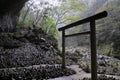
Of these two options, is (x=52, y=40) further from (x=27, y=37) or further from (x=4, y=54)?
(x=4, y=54)

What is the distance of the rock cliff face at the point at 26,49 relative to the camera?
5.88 m

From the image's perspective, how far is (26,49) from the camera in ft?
24.9

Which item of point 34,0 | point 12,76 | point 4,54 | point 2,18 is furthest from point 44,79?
point 34,0

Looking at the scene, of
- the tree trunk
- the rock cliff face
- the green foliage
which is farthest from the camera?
the green foliage

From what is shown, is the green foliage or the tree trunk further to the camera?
the green foliage

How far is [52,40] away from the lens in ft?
33.4

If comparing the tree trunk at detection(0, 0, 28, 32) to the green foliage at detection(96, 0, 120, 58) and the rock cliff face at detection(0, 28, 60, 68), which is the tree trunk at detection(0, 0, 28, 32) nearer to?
the rock cliff face at detection(0, 28, 60, 68)

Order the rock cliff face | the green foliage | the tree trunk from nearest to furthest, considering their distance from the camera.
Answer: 1. the rock cliff face
2. the tree trunk
3. the green foliage

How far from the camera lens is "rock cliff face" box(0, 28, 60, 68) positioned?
5883 millimetres

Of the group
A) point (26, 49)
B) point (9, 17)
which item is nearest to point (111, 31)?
point (26, 49)

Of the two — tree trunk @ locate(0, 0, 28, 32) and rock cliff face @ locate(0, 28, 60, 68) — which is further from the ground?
tree trunk @ locate(0, 0, 28, 32)

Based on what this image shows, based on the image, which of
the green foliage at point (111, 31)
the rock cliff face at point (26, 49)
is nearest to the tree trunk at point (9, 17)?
the rock cliff face at point (26, 49)

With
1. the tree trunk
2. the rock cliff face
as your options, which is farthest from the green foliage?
the tree trunk

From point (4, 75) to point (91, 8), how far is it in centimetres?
2168
